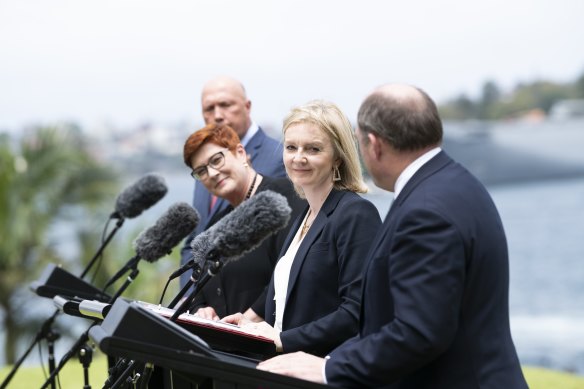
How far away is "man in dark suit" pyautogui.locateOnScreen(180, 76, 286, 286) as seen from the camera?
4500 millimetres

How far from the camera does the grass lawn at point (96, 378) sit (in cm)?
633

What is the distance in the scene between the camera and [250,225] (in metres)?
2.56

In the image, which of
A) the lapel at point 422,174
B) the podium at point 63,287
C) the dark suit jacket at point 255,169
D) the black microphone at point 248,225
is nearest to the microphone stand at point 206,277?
the black microphone at point 248,225

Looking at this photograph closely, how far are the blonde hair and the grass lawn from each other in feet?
12.4

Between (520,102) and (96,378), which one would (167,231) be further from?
(520,102)

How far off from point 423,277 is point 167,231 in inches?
64.5

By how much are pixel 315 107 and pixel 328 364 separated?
1.13 m

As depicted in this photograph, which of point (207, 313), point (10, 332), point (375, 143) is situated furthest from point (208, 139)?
point (10, 332)

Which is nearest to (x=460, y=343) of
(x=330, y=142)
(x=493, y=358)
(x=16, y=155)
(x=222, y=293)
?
(x=493, y=358)

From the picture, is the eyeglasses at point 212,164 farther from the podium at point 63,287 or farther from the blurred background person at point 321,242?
the podium at point 63,287

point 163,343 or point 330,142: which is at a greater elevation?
point 330,142

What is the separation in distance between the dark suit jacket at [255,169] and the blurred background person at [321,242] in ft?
3.69

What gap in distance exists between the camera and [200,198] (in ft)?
15.1

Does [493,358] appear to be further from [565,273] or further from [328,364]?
[565,273]
